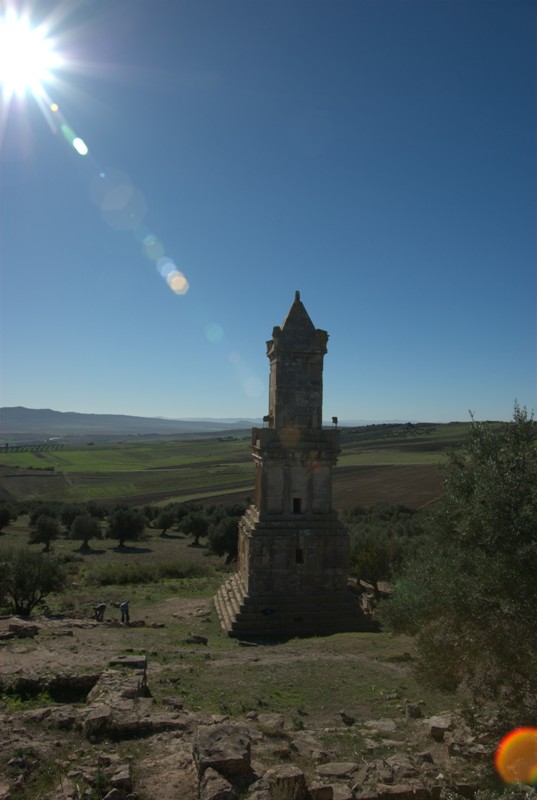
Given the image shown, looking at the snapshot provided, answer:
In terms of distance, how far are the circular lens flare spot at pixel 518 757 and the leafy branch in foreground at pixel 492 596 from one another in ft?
1.71

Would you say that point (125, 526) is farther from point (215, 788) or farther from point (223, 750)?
point (215, 788)

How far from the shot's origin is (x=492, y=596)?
9023 mm

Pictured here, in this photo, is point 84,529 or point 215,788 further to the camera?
point 84,529

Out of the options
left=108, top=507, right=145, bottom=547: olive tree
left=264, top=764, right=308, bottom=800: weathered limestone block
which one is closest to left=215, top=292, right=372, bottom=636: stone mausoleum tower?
left=264, top=764, right=308, bottom=800: weathered limestone block

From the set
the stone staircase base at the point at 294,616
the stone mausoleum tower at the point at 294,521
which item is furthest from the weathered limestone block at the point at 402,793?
the stone mausoleum tower at the point at 294,521

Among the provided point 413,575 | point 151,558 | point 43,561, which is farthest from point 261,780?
point 151,558

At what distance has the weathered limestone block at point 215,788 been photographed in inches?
274

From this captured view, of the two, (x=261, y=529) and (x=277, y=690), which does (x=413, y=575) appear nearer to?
(x=277, y=690)

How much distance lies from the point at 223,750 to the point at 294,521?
13024 millimetres

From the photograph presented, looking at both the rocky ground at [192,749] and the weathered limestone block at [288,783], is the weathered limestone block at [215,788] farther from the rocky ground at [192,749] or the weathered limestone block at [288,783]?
the weathered limestone block at [288,783]

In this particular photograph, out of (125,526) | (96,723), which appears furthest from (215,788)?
(125,526)

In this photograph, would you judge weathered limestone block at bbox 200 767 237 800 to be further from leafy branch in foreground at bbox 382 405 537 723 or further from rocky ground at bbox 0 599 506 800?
leafy branch in foreground at bbox 382 405 537 723

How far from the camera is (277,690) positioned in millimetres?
12250

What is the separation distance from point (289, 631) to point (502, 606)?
11.8m
